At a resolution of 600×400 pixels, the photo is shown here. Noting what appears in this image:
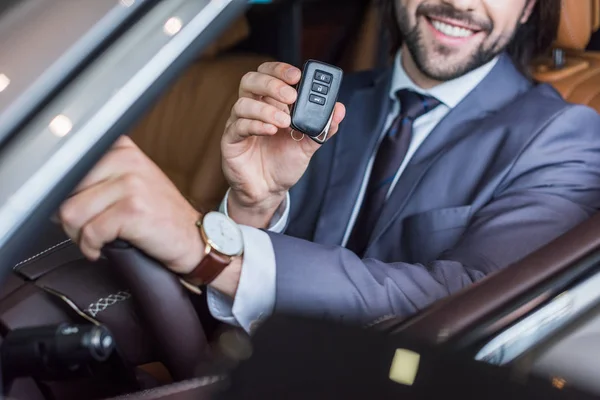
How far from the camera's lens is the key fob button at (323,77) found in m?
0.80

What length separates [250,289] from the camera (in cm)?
86

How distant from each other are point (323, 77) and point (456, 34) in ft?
1.69

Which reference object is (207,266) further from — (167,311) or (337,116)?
(337,116)

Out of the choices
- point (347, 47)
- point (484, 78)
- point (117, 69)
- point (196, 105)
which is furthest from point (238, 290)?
point (347, 47)

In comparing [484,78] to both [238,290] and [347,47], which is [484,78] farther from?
[238,290]

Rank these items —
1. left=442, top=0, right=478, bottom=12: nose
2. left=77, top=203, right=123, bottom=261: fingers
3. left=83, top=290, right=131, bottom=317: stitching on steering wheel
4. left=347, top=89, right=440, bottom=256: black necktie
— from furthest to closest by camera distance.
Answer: left=442, top=0, right=478, bottom=12: nose < left=347, top=89, right=440, bottom=256: black necktie < left=83, top=290, right=131, bottom=317: stitching on steering wheel < left=77, top=203, right=123, bottom=261: fingers

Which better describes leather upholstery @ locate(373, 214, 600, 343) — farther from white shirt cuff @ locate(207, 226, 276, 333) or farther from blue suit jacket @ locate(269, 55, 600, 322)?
white shirt cuff @ locate(207, 226, 276, 333)

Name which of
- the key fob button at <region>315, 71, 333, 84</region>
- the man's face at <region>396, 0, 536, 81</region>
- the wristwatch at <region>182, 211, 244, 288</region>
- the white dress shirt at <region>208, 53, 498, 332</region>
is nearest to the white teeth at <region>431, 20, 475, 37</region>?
the man's face at <region>396, 0, 536, 81</region>

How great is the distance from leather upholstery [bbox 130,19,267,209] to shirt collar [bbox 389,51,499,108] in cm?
28

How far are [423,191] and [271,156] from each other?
0.30m

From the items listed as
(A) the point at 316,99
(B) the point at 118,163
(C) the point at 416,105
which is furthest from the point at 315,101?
(C) the point at 416,105

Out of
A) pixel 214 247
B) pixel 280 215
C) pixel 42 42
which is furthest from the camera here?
pixel 280 215

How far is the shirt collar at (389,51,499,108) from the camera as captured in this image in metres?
1.21

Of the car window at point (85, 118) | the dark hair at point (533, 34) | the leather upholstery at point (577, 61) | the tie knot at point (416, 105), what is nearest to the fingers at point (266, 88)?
the car window at point (85, 118)
